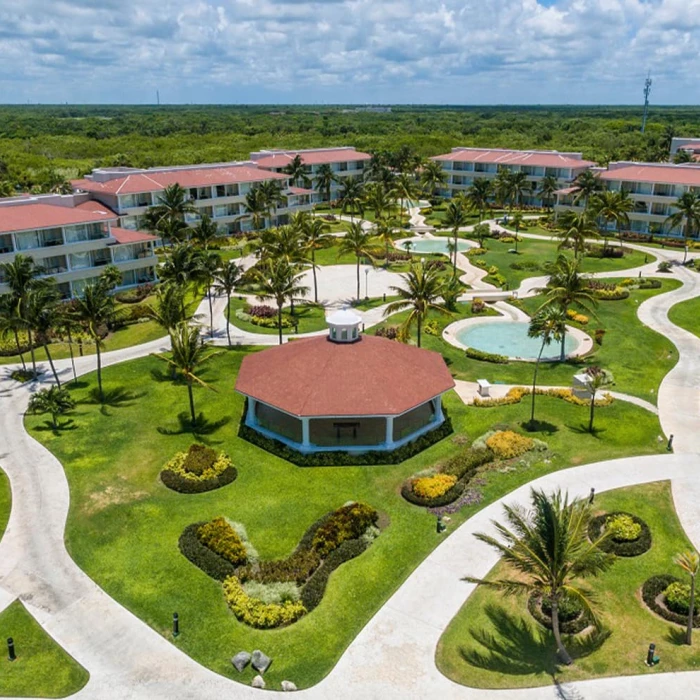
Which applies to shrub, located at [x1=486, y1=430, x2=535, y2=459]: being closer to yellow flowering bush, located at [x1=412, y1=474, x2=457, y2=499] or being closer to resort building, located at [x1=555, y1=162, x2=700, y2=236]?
yellow flowering bush, located at [x1=412, y1=474, x2=457, y2=499]

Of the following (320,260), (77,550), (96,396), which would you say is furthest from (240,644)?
(320,260)

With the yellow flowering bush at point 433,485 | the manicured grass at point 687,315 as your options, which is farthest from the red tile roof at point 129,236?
the manicured grass at point 687,315

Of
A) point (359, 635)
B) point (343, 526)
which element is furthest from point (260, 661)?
point (343, 526)

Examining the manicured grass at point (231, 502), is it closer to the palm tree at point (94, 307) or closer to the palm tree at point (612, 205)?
the palm tree at point (94, 307)

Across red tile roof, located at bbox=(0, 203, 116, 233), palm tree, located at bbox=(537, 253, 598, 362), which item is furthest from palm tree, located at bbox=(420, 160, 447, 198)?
palm tree, located at bbox=(537, 253, 598, 362)

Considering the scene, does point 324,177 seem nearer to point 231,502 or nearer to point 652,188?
point 652,188

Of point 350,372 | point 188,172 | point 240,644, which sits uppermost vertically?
point 188,172

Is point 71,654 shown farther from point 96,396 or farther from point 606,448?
point 606,448
